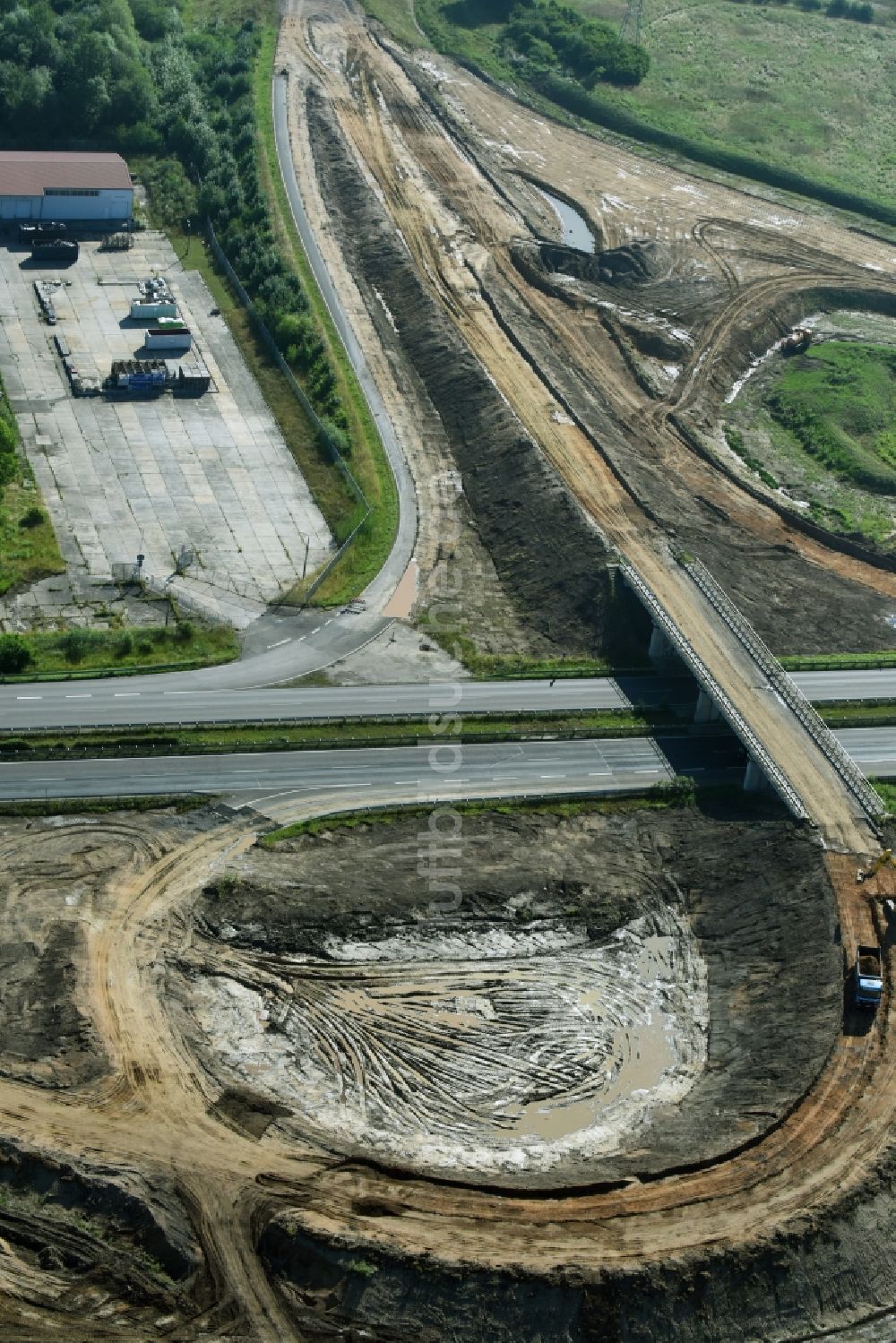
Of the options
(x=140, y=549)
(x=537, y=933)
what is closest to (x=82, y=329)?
(x=140, y=549)

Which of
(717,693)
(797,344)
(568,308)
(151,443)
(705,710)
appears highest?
(797,344)

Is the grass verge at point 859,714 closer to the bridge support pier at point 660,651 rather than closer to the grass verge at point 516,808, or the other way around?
the bridge support pier at point 660,651

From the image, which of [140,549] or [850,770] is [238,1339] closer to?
[850,770]

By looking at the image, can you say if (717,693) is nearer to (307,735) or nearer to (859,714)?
(859,714)

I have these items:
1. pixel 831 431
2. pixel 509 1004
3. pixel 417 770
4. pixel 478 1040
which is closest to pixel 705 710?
pixel 417 770

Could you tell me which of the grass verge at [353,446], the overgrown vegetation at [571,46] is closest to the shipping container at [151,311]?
the grass verge at [353,446]
